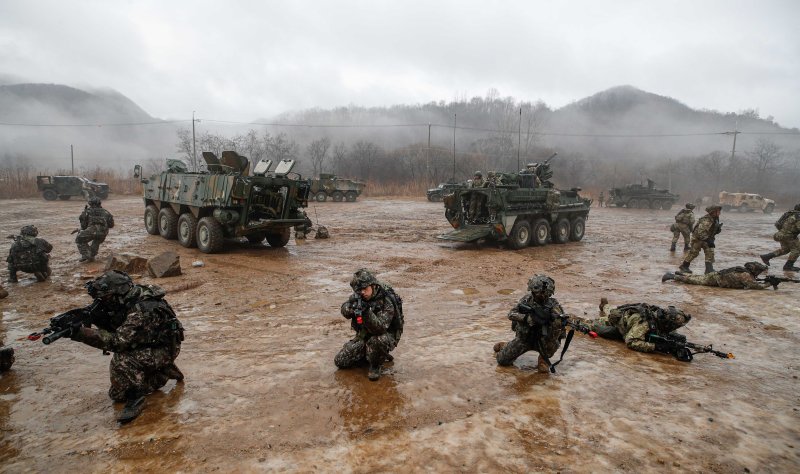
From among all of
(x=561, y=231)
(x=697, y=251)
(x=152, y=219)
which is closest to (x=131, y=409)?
(x=697, y=251)

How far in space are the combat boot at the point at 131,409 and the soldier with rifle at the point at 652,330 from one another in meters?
4.80

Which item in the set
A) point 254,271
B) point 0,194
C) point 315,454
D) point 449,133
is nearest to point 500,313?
point 315,454

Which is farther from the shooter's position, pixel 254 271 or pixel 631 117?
pixel 631 117

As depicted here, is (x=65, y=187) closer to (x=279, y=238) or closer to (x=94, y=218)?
(x=94, y=218)

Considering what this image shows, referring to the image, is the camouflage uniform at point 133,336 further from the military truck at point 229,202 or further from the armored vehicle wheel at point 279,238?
the armored vehicle wheel at point 279,238

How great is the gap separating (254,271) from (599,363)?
662cm

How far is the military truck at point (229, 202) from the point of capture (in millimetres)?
10273

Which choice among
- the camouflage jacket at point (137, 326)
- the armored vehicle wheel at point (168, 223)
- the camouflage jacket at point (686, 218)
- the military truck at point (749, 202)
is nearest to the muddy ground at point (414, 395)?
the camouflage jacket at point (137, 326)

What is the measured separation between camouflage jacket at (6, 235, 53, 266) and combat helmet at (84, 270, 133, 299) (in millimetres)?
5408

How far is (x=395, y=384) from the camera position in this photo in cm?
412

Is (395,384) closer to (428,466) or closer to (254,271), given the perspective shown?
(428,466)

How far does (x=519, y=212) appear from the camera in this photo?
1204cm

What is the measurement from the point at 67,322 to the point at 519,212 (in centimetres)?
1030

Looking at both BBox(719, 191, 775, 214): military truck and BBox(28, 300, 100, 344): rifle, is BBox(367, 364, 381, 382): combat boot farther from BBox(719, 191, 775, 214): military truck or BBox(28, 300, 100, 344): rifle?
BBox(719, 191, 775, 214): military truck
